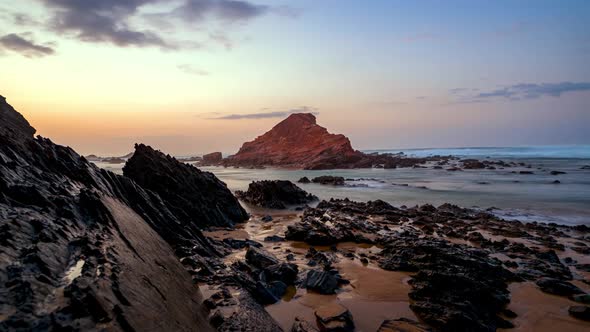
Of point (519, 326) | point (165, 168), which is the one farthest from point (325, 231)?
point (165, 168)

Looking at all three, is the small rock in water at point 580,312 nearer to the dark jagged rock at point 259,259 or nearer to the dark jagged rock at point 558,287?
the dark jagged rock at point 558,287

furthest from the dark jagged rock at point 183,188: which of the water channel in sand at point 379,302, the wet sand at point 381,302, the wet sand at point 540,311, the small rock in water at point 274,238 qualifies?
the wet sand at point 540,311

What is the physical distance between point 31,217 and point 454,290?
10136 millimetres

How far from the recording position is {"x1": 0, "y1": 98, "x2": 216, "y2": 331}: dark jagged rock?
404 cm

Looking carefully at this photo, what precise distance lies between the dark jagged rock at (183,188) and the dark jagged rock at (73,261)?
797 centimetres

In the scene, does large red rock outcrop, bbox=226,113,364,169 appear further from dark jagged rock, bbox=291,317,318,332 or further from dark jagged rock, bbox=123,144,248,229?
dark jagged rock, bbox=291,317,318,332

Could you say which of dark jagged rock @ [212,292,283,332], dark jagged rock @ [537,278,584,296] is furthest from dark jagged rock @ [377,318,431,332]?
dark jagged rock @ [537,278,584,296]

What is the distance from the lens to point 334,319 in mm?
7871

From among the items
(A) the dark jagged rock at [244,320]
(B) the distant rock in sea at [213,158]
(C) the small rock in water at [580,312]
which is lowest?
(C) the small rock in water at [580,312]

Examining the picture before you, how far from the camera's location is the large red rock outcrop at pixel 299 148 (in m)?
91.6

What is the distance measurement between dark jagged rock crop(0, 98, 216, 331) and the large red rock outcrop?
7789 cm

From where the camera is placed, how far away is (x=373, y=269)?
12.2 meters

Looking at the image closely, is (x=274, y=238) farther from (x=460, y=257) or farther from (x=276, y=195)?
(x=276, y=195)

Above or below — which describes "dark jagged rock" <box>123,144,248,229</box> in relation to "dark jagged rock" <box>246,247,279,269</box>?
above
